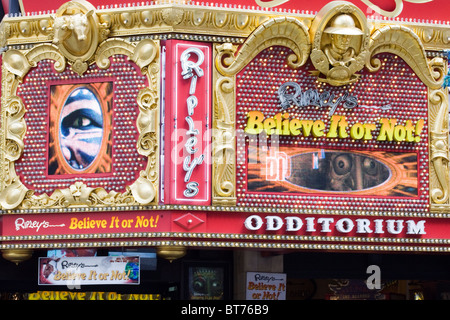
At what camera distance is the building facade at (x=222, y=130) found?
24.7 meters

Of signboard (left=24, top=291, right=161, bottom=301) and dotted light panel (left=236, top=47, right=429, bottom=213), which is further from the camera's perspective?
signboard (left=24, top=291, right=161, bottom=301)

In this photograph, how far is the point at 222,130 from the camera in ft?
81.6

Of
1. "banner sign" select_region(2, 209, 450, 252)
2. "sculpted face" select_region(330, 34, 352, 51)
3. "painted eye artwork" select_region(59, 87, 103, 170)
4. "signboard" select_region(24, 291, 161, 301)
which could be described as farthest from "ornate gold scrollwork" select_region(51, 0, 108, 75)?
"signboard" select_region(24, 291, 161, 301)

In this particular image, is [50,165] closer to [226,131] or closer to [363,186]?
[226,131]

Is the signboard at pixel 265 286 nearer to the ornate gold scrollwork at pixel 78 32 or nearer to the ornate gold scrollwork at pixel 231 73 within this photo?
the ornate gold scrollwork at pixel 231 73

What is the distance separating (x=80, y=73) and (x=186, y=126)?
10.0ft

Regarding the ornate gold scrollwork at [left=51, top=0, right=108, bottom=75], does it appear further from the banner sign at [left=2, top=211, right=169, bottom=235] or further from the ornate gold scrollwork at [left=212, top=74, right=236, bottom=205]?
the banner sign at [left=2, top=211, right=169, bottom=235]

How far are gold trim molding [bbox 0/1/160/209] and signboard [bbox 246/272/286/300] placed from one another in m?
4.45

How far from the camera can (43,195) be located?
2544 cm

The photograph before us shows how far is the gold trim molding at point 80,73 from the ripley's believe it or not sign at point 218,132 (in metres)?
0.03

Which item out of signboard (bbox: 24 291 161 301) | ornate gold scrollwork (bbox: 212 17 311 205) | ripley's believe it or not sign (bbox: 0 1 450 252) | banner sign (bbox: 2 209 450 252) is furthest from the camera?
signboard (bbox: 24 291 161 301)

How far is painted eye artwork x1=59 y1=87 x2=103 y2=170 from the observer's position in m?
25.3

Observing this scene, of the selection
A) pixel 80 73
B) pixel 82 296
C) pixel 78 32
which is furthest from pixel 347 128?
pixel 82 296

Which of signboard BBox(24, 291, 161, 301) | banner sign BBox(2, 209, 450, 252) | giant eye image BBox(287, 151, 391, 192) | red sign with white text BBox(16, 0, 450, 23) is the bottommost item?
signboard BBox(24, 291, 161, 301)
